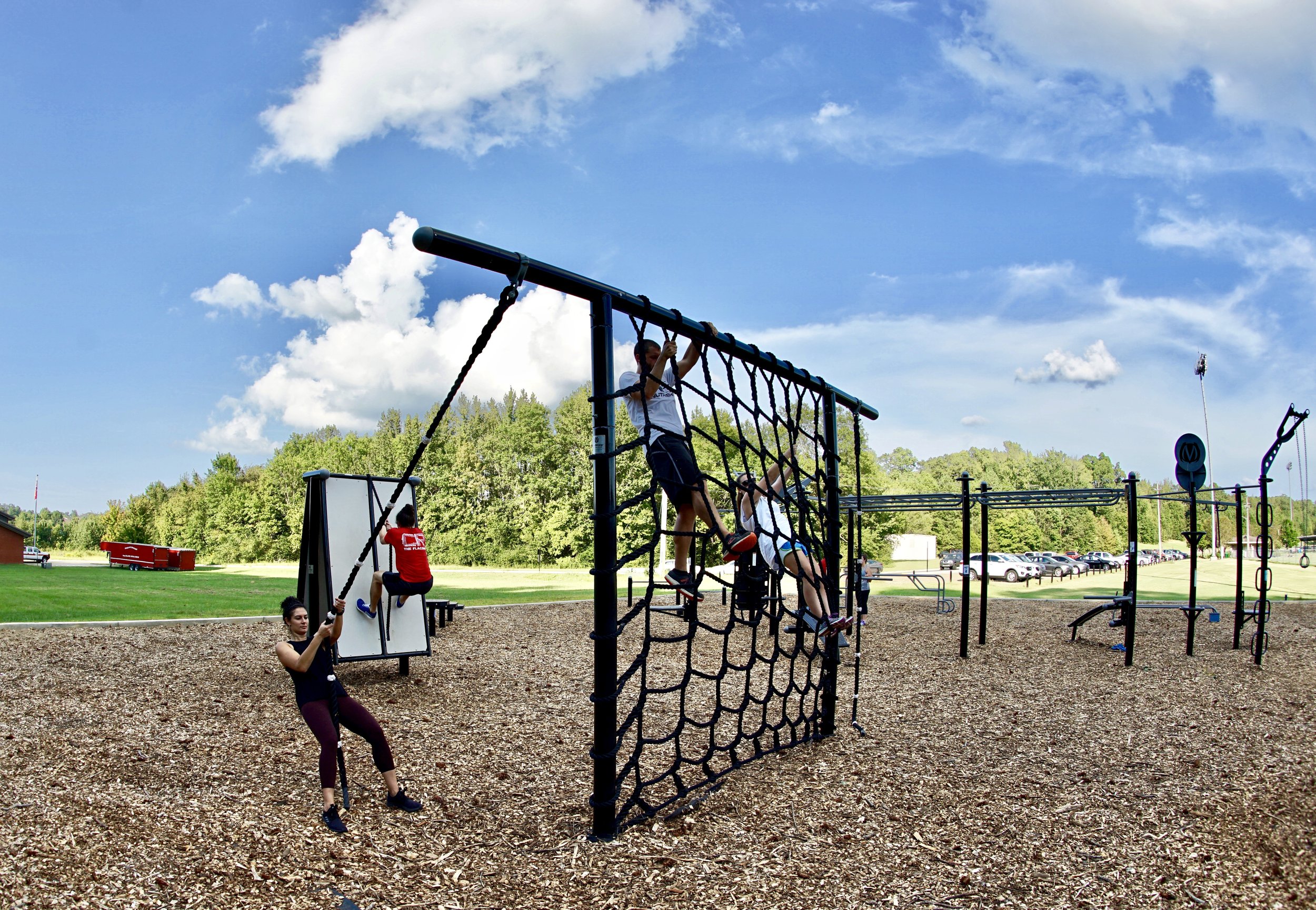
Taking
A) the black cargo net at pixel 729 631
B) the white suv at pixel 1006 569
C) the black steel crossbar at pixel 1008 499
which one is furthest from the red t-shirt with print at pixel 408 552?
the white suv at pixel 1006 569

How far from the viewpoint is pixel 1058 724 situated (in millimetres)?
6715

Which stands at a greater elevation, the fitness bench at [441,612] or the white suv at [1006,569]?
the fitness bench at [441,612]

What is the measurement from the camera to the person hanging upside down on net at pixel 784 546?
551 cm

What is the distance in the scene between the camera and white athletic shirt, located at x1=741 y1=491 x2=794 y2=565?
17.9ft

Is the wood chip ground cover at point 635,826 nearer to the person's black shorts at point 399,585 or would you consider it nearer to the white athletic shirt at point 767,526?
the person's black shorts at point 399,585

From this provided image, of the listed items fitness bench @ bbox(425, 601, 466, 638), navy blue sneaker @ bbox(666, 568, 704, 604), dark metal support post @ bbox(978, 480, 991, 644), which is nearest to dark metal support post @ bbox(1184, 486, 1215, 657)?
dark metal support post @ bbox(978, 480, 991, 644)

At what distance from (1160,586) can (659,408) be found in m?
25.5

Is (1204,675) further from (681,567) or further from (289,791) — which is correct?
(289,791)

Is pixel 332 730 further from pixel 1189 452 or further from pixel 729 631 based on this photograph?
pixel 1189 452

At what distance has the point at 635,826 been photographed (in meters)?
4.22

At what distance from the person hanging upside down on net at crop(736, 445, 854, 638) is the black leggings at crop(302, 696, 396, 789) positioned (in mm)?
2539

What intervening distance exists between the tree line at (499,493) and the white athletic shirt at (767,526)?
18855 millimetres

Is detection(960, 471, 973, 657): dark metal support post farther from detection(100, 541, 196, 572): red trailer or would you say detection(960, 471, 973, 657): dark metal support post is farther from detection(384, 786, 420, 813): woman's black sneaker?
detection(100, 541, 196, 572): red trailer

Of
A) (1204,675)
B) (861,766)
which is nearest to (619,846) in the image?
(861,766)
